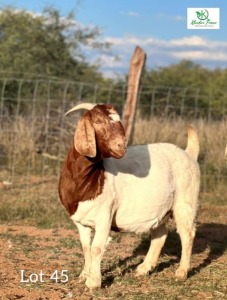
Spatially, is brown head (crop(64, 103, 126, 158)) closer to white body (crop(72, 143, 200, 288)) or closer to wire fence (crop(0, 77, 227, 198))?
white body (crop(72, 143, 200, 288))

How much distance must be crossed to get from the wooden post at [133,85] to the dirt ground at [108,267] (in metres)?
2.46

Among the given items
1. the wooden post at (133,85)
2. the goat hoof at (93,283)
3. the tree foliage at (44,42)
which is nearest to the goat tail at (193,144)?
the goat hoof at (93,283)

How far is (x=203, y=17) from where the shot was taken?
31.6ft

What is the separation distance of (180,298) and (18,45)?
15.2 m

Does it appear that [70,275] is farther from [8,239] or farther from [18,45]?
[18,45]

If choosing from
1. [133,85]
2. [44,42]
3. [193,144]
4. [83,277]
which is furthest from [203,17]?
[44,42]

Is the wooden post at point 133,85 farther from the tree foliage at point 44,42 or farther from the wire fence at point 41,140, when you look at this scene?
the tree foliage at point 44,42

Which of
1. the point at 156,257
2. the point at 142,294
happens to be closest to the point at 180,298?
the point at 142,294

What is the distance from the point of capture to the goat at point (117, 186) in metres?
4.88

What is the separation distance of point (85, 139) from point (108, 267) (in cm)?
188

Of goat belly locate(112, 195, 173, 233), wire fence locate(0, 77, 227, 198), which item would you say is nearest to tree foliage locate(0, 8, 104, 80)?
wire fence locate(0, 77, 227, 198)

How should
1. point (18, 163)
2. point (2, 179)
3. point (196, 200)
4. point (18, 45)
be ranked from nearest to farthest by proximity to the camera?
point (196, 200) → point (2, 179) → point (18, 163) → point (18, 45)

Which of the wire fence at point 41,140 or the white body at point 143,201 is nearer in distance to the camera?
the white body at point 143,201

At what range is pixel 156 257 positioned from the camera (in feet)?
20.2
